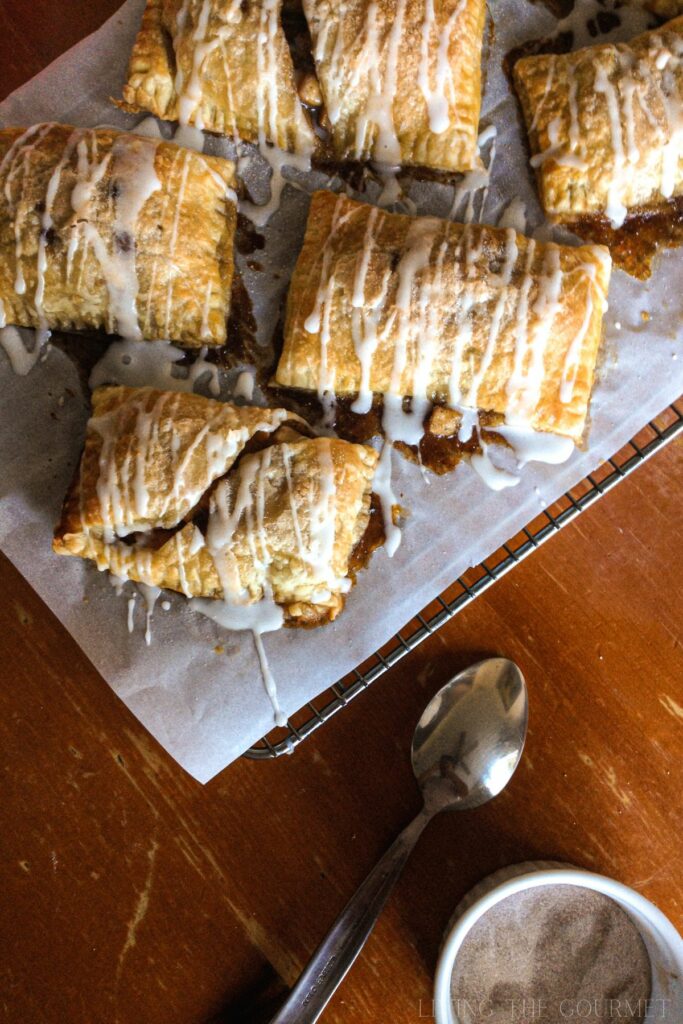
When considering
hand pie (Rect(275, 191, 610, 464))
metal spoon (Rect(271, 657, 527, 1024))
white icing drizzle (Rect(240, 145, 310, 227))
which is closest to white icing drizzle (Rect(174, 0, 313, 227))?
white icing drizzle (Rect(240, 145, 310, 227))

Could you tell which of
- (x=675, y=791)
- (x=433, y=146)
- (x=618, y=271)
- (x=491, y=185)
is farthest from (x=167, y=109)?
(x=675, y=791)

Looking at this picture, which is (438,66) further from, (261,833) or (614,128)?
(261,833)

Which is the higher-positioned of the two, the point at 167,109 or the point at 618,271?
the point at 167,109

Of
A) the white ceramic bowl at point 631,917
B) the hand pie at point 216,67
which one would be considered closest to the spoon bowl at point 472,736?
the white ceramic bowl at point 631,917

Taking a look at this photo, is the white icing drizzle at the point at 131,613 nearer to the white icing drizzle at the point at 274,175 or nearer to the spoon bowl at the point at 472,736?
the spoon bowl at the point at 472,736

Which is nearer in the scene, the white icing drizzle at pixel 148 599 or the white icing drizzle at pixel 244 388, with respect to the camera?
the white icing drizzle at pixel 148 599

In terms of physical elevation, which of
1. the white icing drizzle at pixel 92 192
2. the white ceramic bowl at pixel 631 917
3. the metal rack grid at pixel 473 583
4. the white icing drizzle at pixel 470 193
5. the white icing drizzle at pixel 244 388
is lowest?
the white ceramic bowl at pixel 631 917

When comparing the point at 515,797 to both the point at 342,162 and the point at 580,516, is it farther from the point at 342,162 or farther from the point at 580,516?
the point at 342,162
